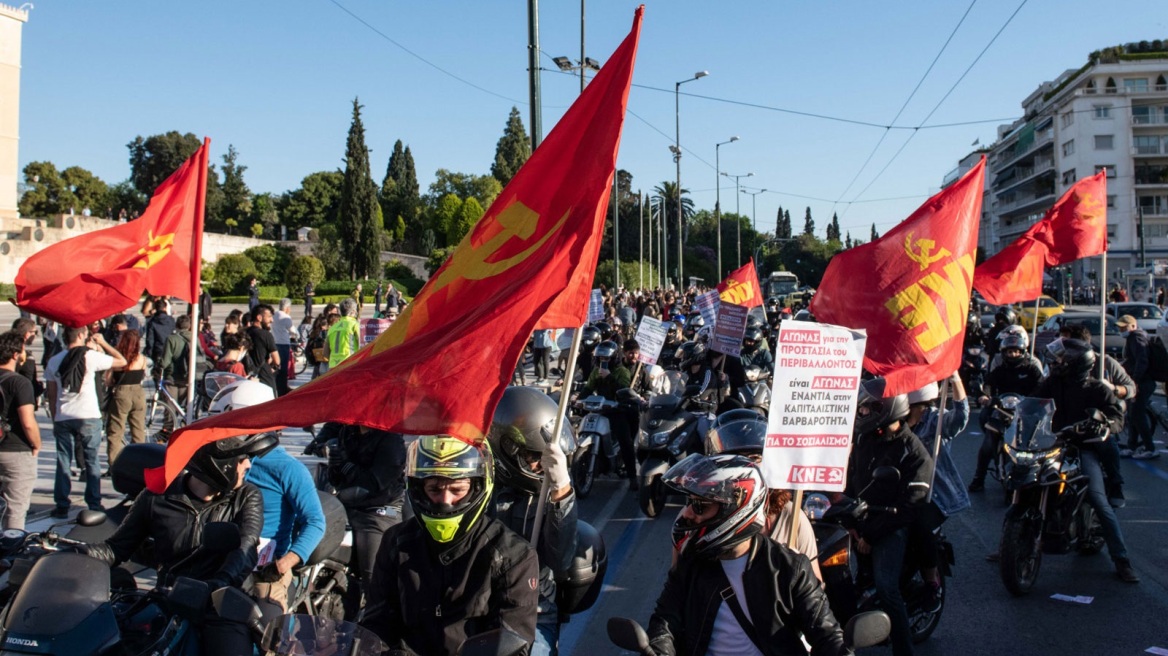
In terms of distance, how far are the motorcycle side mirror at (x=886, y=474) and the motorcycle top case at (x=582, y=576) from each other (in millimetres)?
1859

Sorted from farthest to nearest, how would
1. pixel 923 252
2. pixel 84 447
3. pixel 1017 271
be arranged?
pixel 1017 271
pixel 84 447
pixel 923 252

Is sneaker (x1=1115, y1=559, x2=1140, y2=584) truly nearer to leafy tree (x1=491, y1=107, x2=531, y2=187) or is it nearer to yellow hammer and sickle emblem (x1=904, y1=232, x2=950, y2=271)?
yellow hammer and sickle emblem (x1=904, y1=232, x2=950, y2=271)

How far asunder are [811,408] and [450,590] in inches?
74.4

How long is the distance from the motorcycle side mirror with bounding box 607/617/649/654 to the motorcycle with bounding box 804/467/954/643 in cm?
188

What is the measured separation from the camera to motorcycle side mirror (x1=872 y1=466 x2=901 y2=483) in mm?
5218

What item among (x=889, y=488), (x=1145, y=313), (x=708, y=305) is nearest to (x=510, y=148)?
(x=1145, y=313)

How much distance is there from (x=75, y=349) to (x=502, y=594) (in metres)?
→ 6.89

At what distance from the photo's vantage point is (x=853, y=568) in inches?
243

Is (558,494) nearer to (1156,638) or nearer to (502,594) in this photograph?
(502,594)

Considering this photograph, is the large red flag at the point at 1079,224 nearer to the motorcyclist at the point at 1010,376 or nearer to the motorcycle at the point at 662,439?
the motorcyclist at the point at 1010,376

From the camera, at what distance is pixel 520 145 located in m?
90.8

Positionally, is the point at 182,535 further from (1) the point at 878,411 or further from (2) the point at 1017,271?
(2) the point at 1017,271

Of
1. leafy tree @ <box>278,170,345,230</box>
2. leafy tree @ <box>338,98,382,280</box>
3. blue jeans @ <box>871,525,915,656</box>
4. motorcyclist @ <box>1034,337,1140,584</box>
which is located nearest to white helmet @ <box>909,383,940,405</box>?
motorcyclist @ <box>1034,337,1140,584</box>

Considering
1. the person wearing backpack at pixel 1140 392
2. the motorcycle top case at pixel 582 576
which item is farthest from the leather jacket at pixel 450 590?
the person wearing backpack at pixel 1140 392
